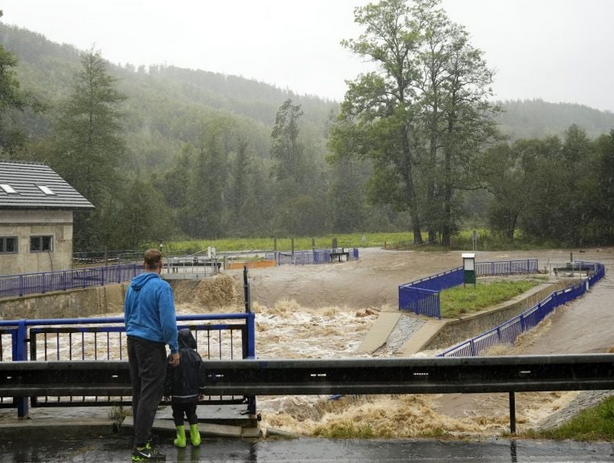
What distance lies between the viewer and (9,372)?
22.5 ft

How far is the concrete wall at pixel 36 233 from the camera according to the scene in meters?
29.1

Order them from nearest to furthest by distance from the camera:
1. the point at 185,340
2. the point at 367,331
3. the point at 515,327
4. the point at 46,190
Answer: the point at 185,340 → the point at 515,327 → the point at 367,331 → the point at 46,190

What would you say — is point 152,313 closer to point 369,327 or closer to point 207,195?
point 369,327

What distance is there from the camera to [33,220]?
3055 cm

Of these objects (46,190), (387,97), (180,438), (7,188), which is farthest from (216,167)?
(180,438)

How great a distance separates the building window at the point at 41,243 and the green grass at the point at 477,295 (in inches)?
772

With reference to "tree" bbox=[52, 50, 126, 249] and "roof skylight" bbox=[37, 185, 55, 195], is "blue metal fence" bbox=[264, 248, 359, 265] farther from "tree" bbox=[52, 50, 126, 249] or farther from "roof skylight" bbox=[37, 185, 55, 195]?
"roof skylight" bbox=[37, 185, 55, 195]

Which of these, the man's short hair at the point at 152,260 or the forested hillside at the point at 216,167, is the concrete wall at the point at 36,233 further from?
the man's short hair at the point at 152,260

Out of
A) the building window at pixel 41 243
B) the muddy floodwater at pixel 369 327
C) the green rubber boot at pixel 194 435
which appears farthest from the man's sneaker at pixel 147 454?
the building window at pixel 41 243

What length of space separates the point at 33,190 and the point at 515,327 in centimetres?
2489

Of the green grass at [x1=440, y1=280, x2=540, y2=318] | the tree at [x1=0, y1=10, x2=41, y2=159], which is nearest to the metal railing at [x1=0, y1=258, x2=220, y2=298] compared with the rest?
the green grass at [x1=440, y1=280, x2=540, y2=318]

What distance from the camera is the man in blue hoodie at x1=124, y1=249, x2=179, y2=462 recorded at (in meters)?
6.02

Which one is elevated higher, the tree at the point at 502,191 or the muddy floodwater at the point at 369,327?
the tree at the point at 502,191

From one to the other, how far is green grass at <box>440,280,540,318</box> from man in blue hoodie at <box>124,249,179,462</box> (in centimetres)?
1582
